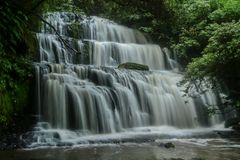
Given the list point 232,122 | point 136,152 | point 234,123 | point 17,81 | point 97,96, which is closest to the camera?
point 136,152

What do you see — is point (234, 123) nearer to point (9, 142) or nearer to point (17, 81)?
point (17, 81)

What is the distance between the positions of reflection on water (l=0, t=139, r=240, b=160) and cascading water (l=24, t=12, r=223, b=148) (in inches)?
48.5

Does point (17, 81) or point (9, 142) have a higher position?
point (17, 81)

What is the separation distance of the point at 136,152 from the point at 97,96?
172 inches

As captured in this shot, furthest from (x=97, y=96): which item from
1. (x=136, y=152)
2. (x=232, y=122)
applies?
(x=232, y=122)

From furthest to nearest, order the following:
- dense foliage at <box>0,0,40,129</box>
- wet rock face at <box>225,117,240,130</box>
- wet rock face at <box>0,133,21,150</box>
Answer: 1. wet rock face at <box>225,117,240,130</box>
2. dense foliage at <box>0,0,40,129</box>
3. wet rock face at <box>0,133,21,150</box>

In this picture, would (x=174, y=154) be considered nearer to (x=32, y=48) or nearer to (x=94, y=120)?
(x=94, y=120)

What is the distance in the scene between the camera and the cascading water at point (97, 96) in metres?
12.3

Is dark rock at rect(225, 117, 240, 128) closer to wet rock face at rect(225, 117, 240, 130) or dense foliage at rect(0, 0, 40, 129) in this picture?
wet rock face at rect(225, 117, 240, 130)

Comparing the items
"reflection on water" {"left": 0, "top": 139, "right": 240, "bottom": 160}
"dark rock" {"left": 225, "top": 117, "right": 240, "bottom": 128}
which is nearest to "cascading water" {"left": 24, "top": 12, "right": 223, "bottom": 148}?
"dark rock" {"left": 225, "top": 117, "right": 240, "bottom": 128}

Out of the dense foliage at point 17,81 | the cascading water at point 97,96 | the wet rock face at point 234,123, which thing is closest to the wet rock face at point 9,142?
the dense foliage at point 17,81

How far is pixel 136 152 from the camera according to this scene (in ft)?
30.1

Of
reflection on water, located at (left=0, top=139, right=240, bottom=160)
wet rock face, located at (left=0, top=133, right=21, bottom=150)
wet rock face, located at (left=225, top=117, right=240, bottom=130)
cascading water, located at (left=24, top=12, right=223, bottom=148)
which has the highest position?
cascading water, located at (left=24, top=12, right=223, bottom=148)

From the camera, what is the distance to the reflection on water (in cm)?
849
